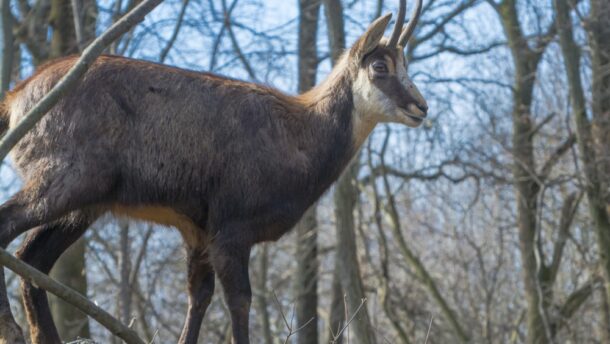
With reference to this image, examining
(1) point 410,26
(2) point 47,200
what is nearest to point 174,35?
(1) point 410,26

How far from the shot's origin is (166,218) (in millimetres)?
7195

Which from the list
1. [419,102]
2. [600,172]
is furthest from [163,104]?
[600,172]

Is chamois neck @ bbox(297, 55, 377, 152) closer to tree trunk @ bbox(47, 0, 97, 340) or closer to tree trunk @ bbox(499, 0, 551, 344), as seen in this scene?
tree trunk @ bbox(47, 0, 97, 340)

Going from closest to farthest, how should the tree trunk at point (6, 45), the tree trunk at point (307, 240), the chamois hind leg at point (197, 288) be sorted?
the chamois hind leg at point (197, 288) < the tree trunk at point (6, 45) < the tree trunk at point (307, 240)

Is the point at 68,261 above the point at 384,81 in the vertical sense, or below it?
above

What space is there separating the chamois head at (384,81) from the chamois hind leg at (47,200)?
7.27 ft

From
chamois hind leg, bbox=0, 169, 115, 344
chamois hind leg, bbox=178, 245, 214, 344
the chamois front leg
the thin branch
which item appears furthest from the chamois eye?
the thin branch

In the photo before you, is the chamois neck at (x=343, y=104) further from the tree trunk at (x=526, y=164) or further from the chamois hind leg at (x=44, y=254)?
the tree trunk at (x=526, y=164)

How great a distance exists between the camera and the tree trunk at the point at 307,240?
15.4 m

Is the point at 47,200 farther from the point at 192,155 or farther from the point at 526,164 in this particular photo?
the point at 526,164

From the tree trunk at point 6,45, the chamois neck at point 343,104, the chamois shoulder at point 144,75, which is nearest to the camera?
the chamois shoulder at point 144,75

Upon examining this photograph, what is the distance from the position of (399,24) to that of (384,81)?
464 mm

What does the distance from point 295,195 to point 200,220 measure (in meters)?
0.71

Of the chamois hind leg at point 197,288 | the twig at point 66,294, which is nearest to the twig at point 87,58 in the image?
the twig at point 66,294
